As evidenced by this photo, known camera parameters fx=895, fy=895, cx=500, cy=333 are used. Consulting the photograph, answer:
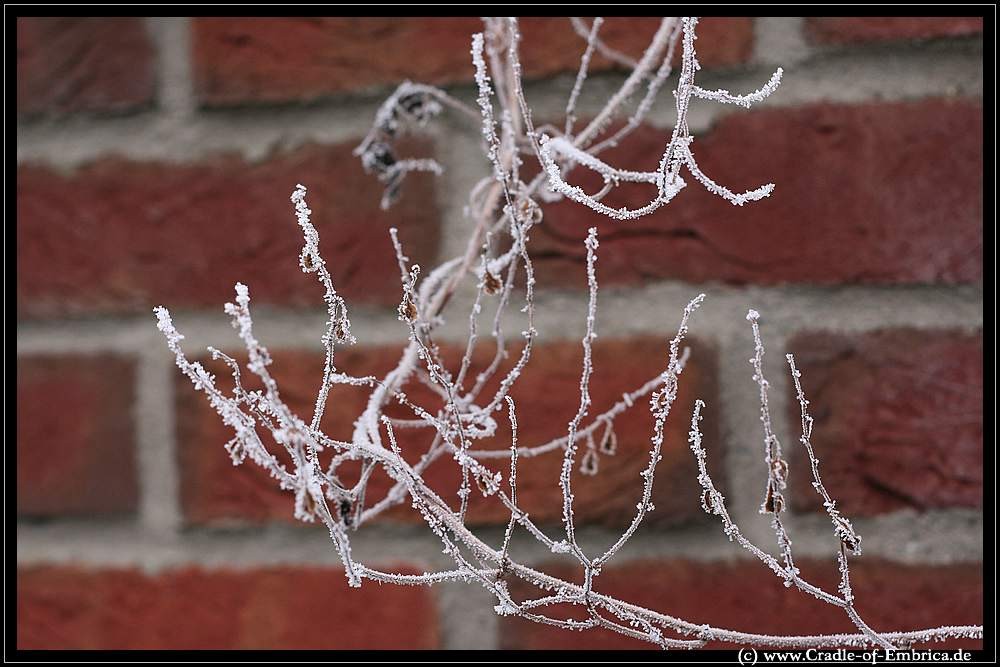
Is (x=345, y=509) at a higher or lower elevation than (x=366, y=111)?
lower

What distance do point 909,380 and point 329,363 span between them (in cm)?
19

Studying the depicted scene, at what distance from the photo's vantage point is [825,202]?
0.26 metres

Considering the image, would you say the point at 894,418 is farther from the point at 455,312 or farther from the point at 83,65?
the point at 83,65

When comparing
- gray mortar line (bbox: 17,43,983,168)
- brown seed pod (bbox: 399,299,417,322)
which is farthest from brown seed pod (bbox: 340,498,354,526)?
gray mortar line (bbox: 17,43,983,168)

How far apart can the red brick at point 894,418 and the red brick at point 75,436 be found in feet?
0.70

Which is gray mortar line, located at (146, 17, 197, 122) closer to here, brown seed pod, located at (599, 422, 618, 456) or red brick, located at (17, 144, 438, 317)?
red brick, located at (17, 144, 438, 317)

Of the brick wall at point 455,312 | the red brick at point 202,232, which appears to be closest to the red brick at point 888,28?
the brick wall at point 455,312

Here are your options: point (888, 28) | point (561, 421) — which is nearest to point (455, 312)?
point (561, 421)

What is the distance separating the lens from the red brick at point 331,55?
272 millimetres

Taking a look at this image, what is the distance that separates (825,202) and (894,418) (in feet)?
0.22

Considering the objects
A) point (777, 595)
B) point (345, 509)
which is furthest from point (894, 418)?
point (345, 509)

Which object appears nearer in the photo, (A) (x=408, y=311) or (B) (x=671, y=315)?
(A) (x=408, y=311)

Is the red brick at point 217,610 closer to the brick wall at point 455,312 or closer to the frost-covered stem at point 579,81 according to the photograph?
the brick wall at point 455,312

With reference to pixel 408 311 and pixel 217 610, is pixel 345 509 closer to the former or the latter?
pixel 408 311
